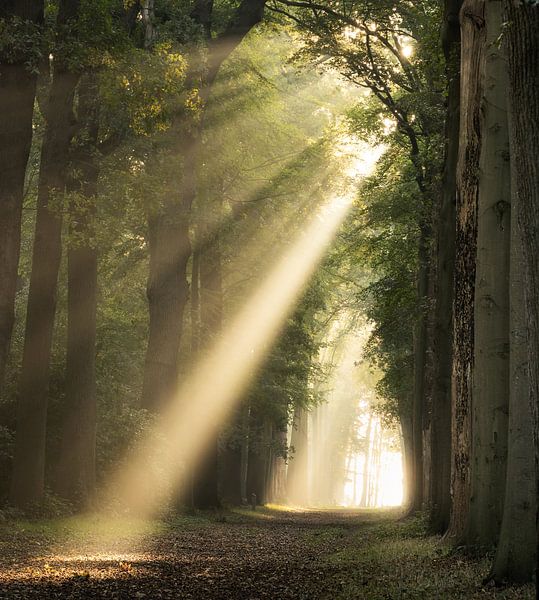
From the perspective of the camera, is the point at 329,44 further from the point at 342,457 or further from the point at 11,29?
the point at 342,457

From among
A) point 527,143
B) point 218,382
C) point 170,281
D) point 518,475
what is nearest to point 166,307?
point 170,281

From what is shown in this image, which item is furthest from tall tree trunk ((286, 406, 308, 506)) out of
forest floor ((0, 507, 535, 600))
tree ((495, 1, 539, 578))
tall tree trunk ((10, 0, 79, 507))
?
tree ((495, 1, 539, 578))

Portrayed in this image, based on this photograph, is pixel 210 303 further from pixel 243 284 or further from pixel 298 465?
pixel 298 465

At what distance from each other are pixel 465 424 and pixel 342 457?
76.8 metres

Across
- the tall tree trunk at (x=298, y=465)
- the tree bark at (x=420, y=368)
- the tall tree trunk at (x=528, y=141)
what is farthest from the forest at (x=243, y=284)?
the tall tree trunk at (x=298, y=465)

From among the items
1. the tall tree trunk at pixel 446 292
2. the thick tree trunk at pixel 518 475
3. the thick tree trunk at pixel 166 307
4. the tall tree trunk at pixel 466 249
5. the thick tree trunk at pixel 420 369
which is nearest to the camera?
the thick tree trunk at pixel 518 475

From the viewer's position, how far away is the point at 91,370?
1847 centimetres

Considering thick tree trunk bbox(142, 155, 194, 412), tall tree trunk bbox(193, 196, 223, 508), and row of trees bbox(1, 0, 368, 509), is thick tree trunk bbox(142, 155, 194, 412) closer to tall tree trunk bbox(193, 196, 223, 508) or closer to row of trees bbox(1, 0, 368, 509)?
row of trees bbox(1, 0, 368, 509)

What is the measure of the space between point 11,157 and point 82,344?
6.03 meters

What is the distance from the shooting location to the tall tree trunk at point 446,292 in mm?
13453

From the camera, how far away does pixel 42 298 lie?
1622cm

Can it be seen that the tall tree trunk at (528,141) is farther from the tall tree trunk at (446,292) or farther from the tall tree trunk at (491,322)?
the tall tree trunk at (446,292)

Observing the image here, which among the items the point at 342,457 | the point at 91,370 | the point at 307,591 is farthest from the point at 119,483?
the point at 342,457

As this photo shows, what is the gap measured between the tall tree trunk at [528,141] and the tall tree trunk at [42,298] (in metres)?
11.4
